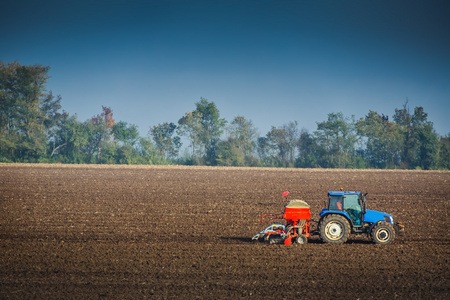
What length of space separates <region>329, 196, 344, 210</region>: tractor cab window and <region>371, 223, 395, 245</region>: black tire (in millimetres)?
1257

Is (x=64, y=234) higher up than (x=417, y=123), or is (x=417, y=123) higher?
(x=417, y=123)

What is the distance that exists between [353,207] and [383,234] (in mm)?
1202

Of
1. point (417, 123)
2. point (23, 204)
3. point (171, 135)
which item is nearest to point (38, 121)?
point (171, 135)

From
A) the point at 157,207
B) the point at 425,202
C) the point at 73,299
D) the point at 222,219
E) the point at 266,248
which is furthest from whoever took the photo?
the point at 425,202

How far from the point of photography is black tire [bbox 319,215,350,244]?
523 inches

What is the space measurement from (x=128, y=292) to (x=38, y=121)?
7005 cm

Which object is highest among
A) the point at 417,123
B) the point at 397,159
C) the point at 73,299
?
the point at 417,123

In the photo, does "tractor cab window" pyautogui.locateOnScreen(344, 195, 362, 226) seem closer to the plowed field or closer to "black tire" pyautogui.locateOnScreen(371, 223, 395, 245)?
"black tire" pyautogui.locateOnScreen(371, 223, 395, 245)

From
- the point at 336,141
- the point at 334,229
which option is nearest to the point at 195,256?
the point at 334,229

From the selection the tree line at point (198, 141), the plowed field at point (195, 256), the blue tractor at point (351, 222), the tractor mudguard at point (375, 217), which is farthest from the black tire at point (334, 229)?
the tree line at point (198, 141)

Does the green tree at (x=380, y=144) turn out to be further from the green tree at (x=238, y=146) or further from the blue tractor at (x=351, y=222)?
the blue tractor at (x=351, y=222)

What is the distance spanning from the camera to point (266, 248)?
12.8m

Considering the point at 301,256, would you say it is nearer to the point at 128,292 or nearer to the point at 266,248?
the point at 266,248

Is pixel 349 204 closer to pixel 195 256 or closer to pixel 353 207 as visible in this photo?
pixel 353 207
